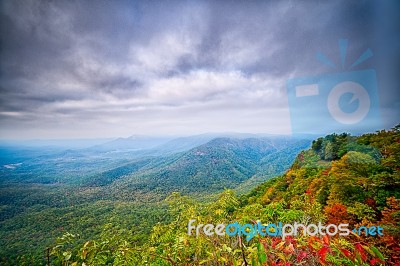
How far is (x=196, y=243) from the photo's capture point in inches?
78.1

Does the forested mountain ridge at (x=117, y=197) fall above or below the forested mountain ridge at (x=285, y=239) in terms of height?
below

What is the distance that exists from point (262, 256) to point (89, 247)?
1.07 m

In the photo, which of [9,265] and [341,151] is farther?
[9,265]

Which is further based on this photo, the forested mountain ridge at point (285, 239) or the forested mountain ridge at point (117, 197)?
the forested mountain ridge at point (117, 197)

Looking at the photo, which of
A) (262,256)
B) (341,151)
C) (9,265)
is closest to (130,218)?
(9,265)

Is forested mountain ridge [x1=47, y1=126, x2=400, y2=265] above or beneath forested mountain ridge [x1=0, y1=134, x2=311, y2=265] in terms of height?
above

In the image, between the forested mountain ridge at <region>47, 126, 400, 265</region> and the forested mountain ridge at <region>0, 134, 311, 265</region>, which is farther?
the forested mountain ridge at <region>0, 134, 311, 265</region>

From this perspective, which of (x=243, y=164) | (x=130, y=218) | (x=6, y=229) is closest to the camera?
(x=130, y=218)

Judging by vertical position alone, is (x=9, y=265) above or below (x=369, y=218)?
below

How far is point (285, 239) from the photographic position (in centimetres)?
190

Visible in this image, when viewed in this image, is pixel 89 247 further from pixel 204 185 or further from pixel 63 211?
pixel 204 185

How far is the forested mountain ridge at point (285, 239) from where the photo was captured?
126cm

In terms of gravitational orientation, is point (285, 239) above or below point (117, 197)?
above

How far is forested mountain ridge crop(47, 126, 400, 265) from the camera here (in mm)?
1259
